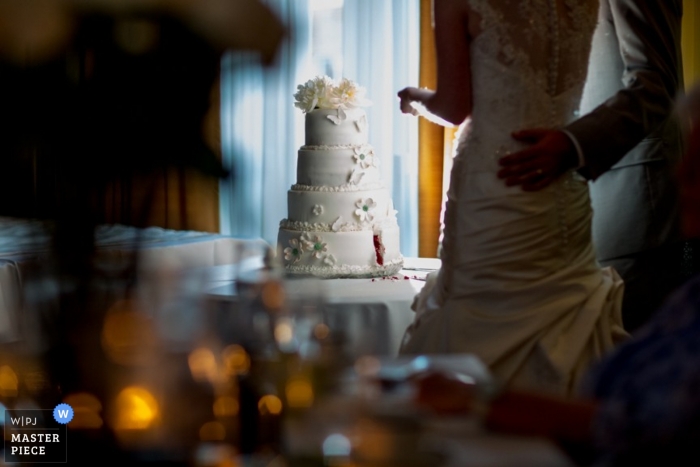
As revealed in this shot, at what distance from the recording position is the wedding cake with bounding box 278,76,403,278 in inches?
143

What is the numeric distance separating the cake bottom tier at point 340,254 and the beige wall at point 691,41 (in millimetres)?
2348

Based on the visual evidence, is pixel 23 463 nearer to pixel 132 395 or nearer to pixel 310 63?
pixel 132 395

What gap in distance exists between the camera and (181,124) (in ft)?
2.80

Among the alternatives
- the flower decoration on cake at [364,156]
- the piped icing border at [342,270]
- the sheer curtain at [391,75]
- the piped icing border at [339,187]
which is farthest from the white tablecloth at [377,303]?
the sheer curtain at [391,75]

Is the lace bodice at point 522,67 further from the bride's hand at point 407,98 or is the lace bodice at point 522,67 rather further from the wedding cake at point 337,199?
the wedding cake at point 337,199

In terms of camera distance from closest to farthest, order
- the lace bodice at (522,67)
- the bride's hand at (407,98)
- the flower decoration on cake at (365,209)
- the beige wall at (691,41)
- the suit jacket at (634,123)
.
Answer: the lace bodice at (522,67) < the suit jacket at (634,123) < the bride's hand at (407,98) < the flower decoration on cake at (365,209) < the beige wall at (691,41)

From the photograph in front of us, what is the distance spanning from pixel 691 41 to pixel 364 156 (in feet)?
7.70

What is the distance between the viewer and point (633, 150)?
308 centimetres

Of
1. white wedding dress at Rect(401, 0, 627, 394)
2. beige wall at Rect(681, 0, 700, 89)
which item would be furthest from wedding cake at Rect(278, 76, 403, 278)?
beige wall at Rect(681, 0, 700, 89)

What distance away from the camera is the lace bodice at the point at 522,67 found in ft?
8.29

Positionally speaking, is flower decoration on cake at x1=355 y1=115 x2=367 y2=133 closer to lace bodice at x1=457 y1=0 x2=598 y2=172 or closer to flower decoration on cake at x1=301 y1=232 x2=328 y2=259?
flower decoration on cake at x1=301 y1=232 x2=328 y2=259

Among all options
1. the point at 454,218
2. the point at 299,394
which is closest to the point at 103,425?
the point at 299,394

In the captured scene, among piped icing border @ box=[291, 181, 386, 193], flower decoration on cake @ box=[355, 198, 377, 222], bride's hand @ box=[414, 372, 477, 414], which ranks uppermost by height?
piped icing border @ box=[291, 181, 386, 193]

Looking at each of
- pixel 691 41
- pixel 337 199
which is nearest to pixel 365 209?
pixel 337 199
